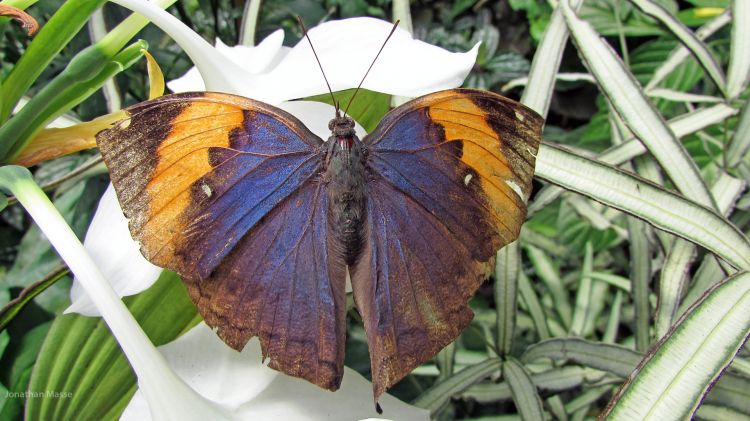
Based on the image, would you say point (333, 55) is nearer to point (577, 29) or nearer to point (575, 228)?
point (577, 29)

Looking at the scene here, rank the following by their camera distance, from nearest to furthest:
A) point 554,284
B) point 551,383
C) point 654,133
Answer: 1. point 654,133
2. point 551,383
3. point 554,284

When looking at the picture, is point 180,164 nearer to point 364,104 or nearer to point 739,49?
point 364,104

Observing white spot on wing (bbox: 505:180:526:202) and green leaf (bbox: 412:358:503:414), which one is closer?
white spot on wing (bbox: 505:180:526:202)

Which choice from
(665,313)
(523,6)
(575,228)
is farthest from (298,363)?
(523,6)

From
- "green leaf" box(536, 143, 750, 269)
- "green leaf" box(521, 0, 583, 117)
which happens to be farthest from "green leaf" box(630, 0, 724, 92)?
"green leaf" box(536, 143, 750, 269)

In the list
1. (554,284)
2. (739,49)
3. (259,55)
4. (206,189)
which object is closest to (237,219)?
(206,189)

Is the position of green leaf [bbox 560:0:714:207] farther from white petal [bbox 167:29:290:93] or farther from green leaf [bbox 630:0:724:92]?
white petal [bbox 167:29:290:93]
